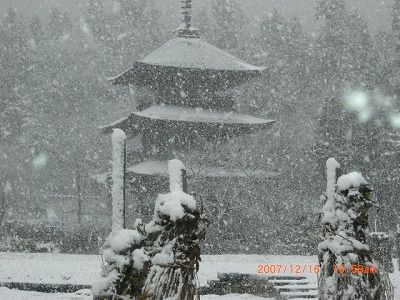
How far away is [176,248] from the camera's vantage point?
3873 mm

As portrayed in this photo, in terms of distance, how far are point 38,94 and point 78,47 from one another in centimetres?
933

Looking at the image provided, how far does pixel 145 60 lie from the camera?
83.9ft

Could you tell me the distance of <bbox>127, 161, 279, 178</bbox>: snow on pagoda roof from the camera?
2466 cm

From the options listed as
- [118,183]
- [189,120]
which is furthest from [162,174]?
[118,183]

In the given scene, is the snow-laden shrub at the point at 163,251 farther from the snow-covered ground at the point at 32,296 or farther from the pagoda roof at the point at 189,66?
the pagoda roof at the point at 189,66

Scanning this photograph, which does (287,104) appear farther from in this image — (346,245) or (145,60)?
(346,245)

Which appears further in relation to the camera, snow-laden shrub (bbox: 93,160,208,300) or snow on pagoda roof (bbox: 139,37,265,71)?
snow on pagoda roof (bbox: 139,37,265,71)

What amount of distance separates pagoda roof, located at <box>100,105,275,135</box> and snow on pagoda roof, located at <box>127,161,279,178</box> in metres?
1.68

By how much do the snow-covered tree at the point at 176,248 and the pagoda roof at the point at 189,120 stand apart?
20792mm

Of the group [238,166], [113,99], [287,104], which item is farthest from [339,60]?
[238,166]

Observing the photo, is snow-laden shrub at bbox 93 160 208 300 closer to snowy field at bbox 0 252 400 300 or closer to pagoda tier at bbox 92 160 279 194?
snowy field at bbox 0 252 400 300

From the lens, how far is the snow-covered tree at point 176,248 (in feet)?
12.6
